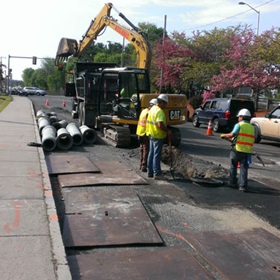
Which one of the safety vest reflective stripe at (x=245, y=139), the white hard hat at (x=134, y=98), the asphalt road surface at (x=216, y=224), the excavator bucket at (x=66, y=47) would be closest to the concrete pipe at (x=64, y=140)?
the white hard hat at (x=134, y=98)

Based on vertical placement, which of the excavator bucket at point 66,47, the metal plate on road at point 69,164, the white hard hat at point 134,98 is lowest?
the metal plate on road at point 69,164

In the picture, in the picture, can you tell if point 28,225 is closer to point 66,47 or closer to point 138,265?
point 138,265

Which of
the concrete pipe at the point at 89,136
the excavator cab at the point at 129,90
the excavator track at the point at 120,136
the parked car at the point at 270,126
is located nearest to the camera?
the excavator track at the point at 120,136

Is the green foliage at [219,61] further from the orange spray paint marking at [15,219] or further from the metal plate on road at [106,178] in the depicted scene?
the orange spray paint marking at [15,219]

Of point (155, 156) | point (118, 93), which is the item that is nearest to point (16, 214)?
point (155, 156)

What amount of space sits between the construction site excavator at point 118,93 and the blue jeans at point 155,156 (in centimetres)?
452

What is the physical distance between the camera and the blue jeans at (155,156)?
29.7 ft

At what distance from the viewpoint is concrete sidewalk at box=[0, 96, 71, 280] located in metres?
4.10

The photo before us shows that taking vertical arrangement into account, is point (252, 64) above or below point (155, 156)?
above

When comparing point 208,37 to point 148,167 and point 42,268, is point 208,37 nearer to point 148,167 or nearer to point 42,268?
point 148,167

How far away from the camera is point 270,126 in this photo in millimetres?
16922

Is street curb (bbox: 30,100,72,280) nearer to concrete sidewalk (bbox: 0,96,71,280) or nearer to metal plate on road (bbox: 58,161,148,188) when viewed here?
concrete sidewalk (bbox: 0,96,71,280)

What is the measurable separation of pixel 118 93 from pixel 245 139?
6.82m

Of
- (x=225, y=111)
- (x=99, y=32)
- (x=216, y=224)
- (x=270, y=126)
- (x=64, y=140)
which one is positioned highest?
(x=99, y=32)
